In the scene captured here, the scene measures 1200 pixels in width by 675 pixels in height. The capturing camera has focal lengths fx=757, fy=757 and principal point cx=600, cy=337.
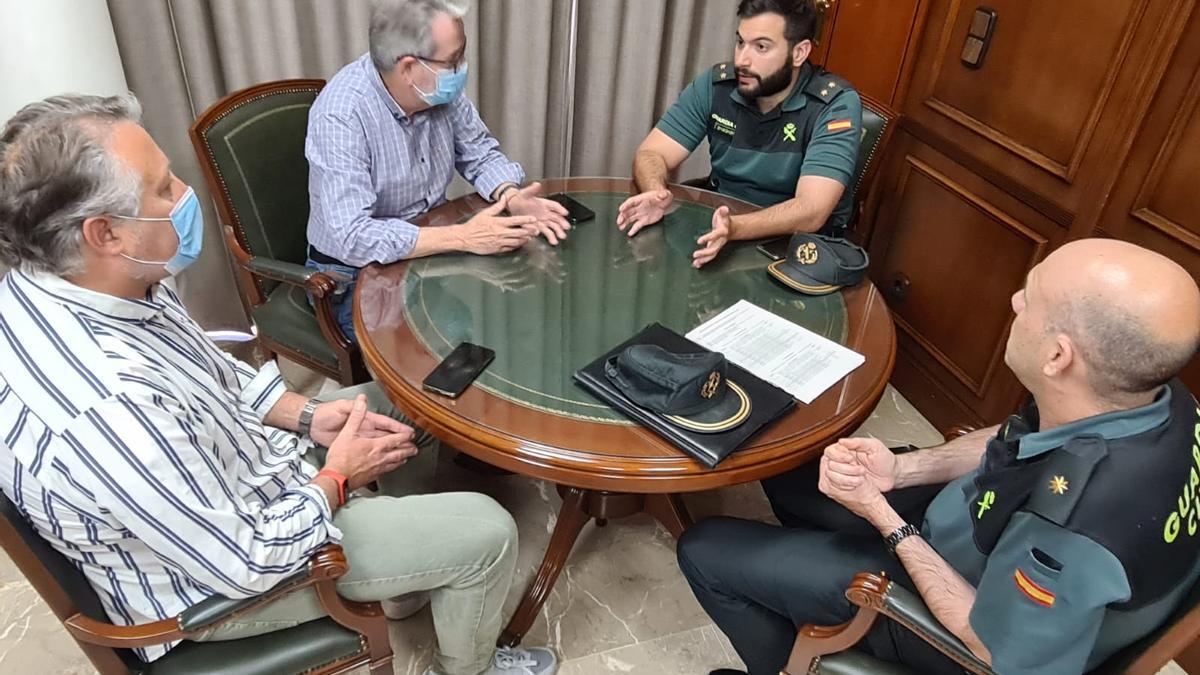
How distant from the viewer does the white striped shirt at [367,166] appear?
5.55ft

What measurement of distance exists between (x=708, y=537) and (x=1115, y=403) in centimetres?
66

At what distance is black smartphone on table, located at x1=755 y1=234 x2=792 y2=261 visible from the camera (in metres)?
1.77

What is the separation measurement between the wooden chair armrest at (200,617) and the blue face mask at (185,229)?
0.48 m

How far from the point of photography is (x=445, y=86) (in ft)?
5.87

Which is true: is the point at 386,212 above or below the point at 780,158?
below

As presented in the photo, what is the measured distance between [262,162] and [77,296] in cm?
101

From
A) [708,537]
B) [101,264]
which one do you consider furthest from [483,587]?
[101,264]

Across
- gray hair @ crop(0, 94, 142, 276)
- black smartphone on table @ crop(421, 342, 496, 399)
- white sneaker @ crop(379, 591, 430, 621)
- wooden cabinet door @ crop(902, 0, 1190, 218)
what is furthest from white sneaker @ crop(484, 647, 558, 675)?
wooden cabinet door @ crop(902, 0, 1190, 218)

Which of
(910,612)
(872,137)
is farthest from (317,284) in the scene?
(872,137)

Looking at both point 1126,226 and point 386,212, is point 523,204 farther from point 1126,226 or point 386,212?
point 1126,226

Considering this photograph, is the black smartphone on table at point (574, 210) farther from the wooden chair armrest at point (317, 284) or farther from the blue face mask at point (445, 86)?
the wooden chair armrest at point (317, 284)

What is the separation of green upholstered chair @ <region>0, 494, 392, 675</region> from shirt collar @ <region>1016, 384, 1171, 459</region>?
101 centimetres

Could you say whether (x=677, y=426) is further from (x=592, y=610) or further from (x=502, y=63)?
(x=502, y=63)

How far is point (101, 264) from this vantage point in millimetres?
1025
